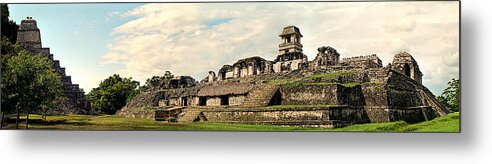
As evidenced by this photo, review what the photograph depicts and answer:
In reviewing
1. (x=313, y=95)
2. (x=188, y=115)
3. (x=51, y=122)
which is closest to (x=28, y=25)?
(x=51, y=122)

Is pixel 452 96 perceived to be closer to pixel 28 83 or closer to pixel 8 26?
pixel 28 83

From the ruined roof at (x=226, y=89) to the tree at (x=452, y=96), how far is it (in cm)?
220

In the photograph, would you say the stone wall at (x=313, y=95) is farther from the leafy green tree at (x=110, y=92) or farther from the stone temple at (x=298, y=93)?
the leafy green tree at (x=110, y=92)

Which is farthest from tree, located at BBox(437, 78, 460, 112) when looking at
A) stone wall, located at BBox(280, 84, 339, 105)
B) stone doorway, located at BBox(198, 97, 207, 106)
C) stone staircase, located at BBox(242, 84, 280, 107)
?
stone doorway, located at BBox(198, 97, 207, 106)

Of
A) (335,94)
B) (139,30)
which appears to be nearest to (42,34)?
(139,30)

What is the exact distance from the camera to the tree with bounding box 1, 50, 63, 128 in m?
6.98

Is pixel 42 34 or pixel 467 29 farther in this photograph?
pixel 42 34

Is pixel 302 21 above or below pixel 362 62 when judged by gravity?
above

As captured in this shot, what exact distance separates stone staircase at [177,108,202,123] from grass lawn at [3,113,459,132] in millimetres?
89

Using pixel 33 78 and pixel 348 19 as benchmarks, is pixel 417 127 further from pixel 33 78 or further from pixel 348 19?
pixel 33 78

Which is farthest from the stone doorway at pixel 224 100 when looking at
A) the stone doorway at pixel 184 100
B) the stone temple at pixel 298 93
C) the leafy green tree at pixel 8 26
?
the leafy green tree at pixel 8 26

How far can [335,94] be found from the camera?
6816mm

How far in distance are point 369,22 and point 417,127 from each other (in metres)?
1.27

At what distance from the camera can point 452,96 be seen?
6.52m
